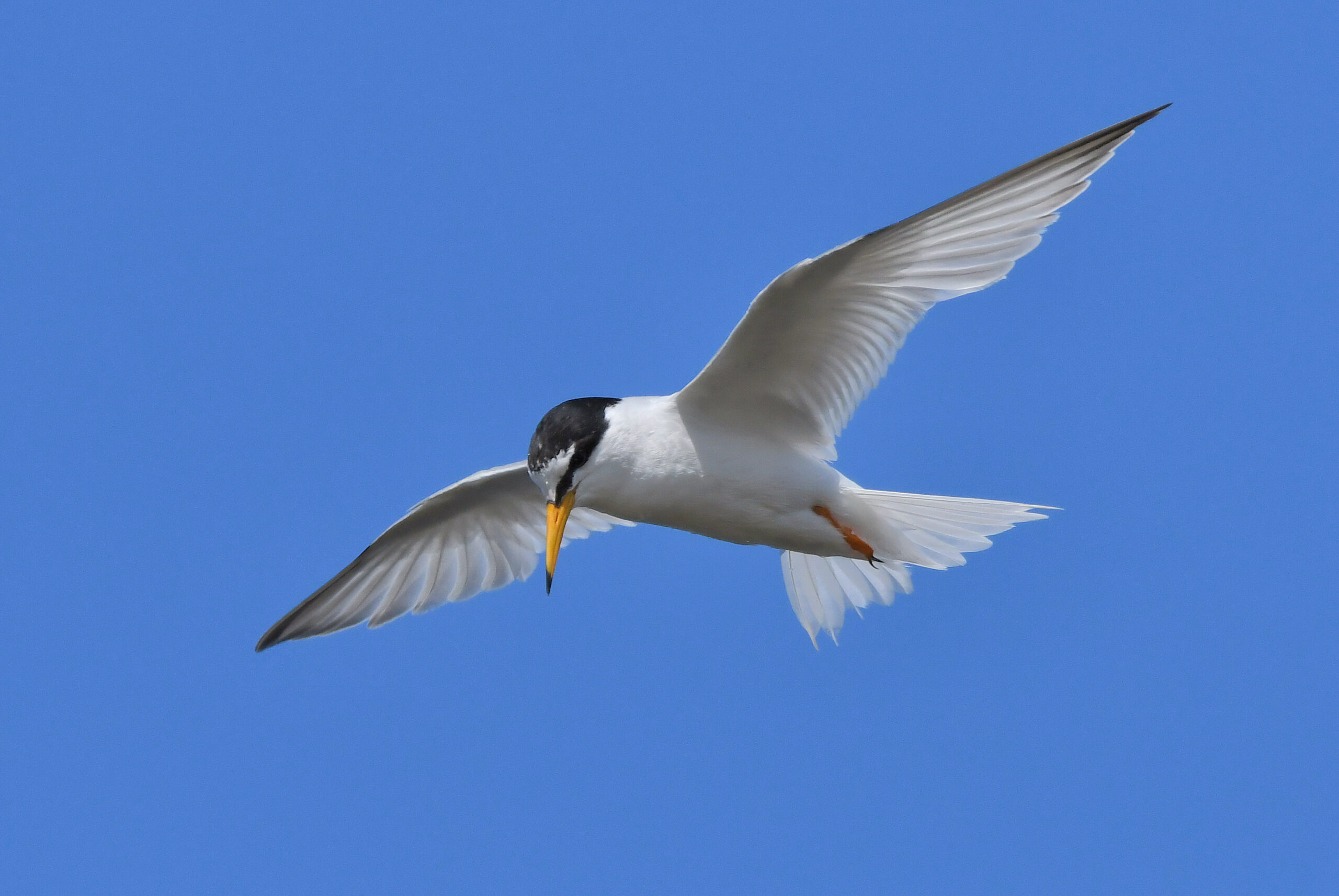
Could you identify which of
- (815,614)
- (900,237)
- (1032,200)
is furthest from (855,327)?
(815,614)

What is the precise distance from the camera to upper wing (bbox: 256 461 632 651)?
764 centimetres

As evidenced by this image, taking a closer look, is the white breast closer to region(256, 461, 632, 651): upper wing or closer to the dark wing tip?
region(256, 461, 632, 651): upper wing

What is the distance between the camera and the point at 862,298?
5789 millimetres

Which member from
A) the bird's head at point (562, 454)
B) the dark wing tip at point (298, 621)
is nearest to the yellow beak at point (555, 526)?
the bird's head at point (562, 454)

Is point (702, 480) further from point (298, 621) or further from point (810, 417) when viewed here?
point (298, 621)

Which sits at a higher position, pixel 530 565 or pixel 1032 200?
pixel 1032 200

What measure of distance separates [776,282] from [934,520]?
1.60 meters

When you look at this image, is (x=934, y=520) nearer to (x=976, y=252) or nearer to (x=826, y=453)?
(x=826, y=453)

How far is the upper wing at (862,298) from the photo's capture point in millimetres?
5219

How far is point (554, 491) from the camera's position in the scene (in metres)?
5.89

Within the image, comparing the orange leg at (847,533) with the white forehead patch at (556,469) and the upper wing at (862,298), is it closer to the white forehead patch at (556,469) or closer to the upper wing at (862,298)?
the upper wing at (862,298)

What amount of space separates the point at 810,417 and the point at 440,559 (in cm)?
281

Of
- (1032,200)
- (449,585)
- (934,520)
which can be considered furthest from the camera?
(449,585)

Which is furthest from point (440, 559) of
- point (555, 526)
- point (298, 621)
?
point (555, 526)
